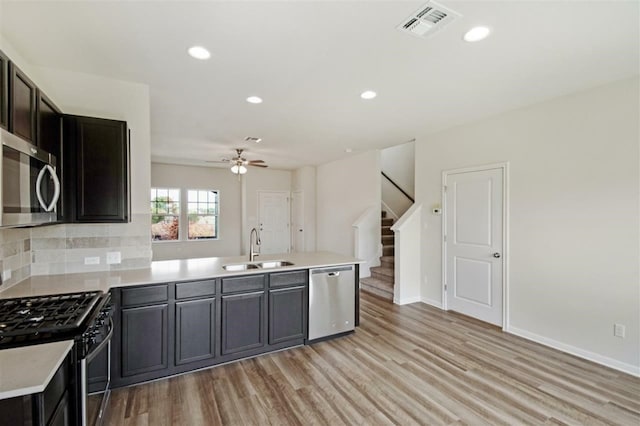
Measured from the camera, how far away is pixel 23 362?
1.23m

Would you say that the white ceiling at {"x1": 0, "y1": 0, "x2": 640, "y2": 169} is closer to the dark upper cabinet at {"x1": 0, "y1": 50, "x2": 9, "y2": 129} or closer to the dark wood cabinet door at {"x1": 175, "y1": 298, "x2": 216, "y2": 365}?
the dark upper cabinet at {"x1": 0, "y1": 50, "x2": 9, "y2": 129}

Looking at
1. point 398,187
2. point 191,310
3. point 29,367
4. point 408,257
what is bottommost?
point 191,310

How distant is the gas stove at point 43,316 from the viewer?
1.43 meters

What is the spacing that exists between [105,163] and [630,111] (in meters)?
4.75

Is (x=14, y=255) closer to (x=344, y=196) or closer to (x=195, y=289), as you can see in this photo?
(x=195, y=289)

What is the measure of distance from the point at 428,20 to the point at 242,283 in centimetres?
263

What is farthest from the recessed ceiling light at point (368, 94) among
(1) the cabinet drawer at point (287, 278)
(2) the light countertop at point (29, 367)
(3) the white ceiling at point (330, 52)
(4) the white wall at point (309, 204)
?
(4) the white wall at point (309, 204)

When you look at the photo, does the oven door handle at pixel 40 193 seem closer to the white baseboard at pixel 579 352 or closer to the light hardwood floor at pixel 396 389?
the light hardwood floor at pixel 396 389

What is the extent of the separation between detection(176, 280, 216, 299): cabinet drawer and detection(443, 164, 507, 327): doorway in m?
3.35

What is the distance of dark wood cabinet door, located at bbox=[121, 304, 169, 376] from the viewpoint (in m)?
2.47

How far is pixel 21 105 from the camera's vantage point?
184cm

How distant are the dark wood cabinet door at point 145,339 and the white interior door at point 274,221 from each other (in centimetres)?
606

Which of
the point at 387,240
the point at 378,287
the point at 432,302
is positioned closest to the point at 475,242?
the point at 432,302

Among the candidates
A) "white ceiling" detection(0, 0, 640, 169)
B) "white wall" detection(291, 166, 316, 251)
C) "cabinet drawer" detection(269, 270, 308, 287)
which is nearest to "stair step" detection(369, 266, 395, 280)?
"white wall" detection(291, 166, 316, 251)
